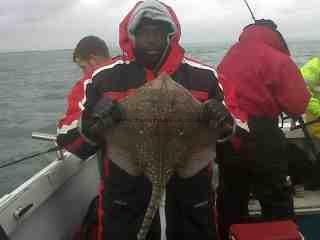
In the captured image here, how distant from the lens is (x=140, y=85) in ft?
9.97

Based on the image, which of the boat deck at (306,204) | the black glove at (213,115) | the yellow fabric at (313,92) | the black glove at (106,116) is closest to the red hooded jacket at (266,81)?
the boat deck at (306,204)

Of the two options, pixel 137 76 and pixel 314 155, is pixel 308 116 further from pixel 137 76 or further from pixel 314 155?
pixel 137 76

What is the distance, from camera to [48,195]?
4.03m

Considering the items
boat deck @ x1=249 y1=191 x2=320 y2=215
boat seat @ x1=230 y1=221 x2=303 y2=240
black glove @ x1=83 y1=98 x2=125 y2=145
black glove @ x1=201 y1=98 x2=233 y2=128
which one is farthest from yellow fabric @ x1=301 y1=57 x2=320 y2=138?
black glove @ x1=83 y1=98 x2=125 y2=145

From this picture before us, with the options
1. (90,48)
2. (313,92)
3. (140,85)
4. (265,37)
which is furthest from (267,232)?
(313,92)

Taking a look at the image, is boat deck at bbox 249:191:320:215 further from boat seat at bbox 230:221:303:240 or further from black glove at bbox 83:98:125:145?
black glove at bbox 83:98:125:145

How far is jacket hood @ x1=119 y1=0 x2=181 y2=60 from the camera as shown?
2994 mm

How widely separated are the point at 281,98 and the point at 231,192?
3.31ft

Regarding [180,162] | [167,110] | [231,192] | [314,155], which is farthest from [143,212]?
[314,155]

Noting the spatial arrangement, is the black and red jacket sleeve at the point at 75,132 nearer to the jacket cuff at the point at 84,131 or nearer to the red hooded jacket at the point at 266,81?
the jacket cuff at the point at 84,131

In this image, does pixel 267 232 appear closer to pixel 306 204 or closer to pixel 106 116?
pixel 106 116

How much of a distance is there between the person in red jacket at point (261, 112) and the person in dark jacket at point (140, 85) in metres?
1.09

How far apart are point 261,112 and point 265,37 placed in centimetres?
68

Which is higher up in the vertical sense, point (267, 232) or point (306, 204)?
point (267, 232)
